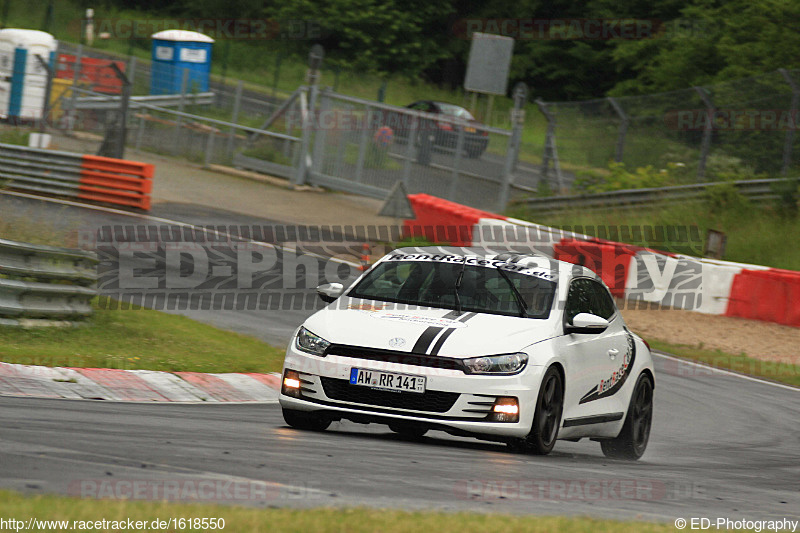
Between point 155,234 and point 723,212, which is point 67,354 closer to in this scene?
point 155,234

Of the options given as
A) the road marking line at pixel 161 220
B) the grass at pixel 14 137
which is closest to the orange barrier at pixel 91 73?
the grass at pixel 14 137

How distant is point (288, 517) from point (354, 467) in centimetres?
175

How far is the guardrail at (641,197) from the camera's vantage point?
24.2 meters

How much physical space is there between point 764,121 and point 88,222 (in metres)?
13.3

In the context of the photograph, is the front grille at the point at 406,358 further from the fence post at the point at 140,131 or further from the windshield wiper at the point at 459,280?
the fence post at the point at 140,131

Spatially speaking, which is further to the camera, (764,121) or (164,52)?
(164,52)

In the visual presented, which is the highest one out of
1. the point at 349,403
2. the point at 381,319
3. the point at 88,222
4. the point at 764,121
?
the point at 764,121

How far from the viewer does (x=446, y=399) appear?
Answer: 8.16 meters

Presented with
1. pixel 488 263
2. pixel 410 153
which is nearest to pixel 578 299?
pixel 488 263

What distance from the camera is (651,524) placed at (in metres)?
6.00

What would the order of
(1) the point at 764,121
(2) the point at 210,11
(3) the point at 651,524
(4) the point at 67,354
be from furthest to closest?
(2) the point at 210,11 → (1) the point at 764,121 → (4) the point at 67,354 → (3) the point at 651,524

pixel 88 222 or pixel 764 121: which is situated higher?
pixel 764 121

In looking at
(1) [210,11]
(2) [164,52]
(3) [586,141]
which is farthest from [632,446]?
(1) [210,11]

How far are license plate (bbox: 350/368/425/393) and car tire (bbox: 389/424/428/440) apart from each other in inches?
11.6
